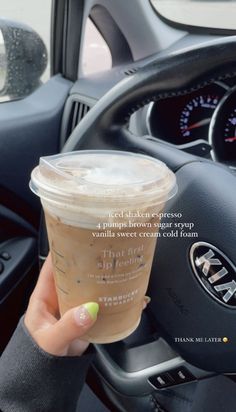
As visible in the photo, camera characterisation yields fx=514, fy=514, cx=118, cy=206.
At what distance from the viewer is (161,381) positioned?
0.92 meters

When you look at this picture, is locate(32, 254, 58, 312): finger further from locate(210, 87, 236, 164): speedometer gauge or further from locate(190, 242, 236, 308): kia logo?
locate(210, 87, 236, 164): speedometer gauge

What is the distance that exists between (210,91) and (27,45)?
670 millimetres

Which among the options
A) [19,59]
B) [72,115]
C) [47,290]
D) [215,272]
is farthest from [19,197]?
[215,272]

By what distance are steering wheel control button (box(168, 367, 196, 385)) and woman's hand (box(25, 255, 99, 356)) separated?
7.5 inches

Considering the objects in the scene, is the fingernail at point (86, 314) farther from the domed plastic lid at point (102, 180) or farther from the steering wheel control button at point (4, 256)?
the steering wheel control button at point (4, 256)

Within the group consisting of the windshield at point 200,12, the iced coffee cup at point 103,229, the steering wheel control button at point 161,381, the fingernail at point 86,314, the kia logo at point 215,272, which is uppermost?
the iced coffee cup at point 103,229

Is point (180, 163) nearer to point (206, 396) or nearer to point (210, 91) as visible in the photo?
point (206, 396)

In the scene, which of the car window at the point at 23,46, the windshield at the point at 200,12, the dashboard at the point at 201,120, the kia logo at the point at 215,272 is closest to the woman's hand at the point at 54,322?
the kia logo at the point at 215,272

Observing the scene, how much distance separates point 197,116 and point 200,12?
0.47 metres

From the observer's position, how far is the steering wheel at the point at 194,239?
0.75 m

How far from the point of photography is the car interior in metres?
0.76

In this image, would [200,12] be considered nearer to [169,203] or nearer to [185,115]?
[185,115]

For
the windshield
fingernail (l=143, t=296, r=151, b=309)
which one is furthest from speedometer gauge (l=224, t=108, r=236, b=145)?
fingernail (l=143, t=296, r=151, b=309)

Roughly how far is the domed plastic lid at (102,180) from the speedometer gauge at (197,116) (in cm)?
89
